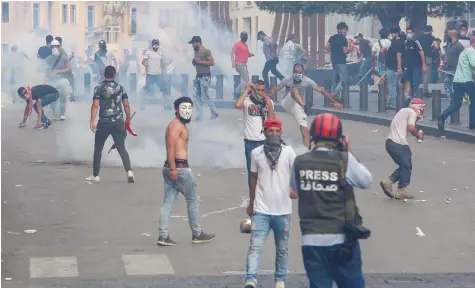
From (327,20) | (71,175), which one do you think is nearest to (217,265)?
(71,175)

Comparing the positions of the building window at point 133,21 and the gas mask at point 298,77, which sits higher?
the building window at point 133,21

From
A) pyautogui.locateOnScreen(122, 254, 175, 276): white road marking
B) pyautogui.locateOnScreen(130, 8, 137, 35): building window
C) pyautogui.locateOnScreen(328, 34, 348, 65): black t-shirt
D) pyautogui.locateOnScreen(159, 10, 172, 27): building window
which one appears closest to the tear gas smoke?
pyautogui.locateOnScreen(159, 10, 172, 27): building window

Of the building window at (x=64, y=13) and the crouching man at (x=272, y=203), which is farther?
the building window at (x=64, y=13)

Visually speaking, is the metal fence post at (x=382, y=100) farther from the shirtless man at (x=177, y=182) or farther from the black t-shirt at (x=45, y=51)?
the shirtless man at (x=177, y=182)

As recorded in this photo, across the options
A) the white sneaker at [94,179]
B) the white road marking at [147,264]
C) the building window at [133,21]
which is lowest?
the white road marking at [147,264]

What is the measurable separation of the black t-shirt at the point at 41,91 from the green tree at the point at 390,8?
418 inches

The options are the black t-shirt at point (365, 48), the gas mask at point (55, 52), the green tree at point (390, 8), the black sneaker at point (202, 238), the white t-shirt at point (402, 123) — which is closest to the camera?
the black sneaker at point (202, 238)

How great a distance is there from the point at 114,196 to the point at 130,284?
206 inches

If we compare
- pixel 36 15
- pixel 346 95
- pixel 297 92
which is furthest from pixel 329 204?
pixel 36 15

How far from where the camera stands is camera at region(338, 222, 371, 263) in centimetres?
714

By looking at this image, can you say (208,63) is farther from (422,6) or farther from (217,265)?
(217,265)

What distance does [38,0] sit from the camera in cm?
5953

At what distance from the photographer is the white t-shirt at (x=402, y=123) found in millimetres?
14125

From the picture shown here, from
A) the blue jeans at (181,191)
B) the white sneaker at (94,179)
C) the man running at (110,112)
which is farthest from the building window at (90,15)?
the blue jeans at (181,191)
